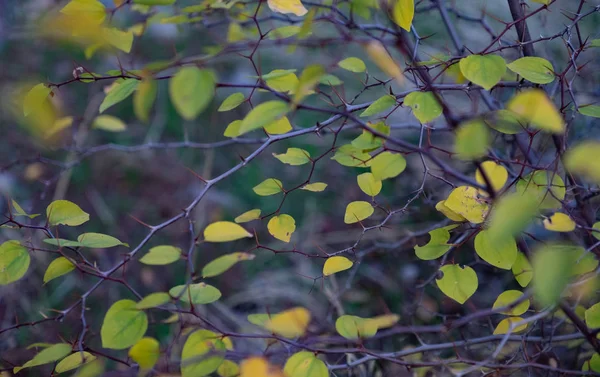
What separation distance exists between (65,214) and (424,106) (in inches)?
21.4

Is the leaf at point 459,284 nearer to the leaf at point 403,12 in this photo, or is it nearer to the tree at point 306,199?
the tree at point 306,199

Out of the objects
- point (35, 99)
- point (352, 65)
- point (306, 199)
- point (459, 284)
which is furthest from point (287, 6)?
point (306, 199)

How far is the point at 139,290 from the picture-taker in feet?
5.19

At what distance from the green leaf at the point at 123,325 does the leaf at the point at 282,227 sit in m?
0.24

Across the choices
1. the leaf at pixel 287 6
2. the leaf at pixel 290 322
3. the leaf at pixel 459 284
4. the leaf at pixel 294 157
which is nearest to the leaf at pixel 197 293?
the leaf at pixel 290 322

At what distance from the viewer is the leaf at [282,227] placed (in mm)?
813

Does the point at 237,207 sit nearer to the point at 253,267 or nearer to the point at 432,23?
the point at 253,267

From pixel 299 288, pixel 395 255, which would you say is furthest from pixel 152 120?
pixel 395 255

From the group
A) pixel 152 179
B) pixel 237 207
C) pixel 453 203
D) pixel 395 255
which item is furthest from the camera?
pixel 152 179

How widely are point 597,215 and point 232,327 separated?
3.19 ft

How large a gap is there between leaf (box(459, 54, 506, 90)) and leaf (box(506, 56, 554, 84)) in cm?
5

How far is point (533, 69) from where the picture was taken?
75 centimetres

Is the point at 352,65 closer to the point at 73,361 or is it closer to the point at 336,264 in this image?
the point at 336,264

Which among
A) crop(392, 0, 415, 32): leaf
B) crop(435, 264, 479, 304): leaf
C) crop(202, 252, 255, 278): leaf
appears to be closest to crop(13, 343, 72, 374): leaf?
crop(202, 252, 255, 278): leaf
